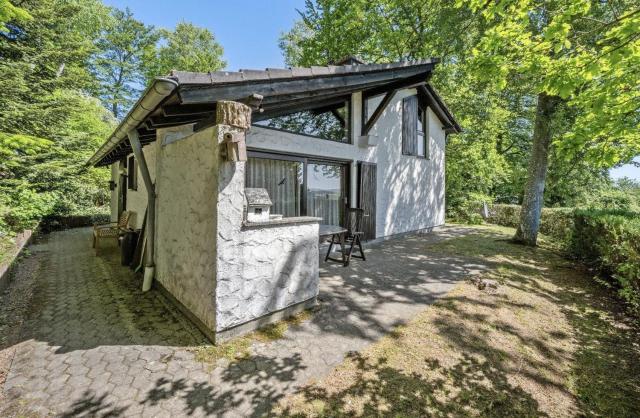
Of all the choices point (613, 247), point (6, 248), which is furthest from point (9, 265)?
point (613, 247)

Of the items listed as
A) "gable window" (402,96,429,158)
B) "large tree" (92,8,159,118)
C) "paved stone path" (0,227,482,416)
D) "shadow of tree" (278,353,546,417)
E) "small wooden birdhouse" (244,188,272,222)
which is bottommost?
"shadow of tree" (278,353,546,417)

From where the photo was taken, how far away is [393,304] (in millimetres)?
4457

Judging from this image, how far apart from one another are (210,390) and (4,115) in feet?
35.0

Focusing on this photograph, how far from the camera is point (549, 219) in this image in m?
12.9

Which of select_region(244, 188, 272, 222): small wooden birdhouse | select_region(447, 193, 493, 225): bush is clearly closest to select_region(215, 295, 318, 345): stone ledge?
select_region(244, 188, 272, 222): small wooden birdhouse

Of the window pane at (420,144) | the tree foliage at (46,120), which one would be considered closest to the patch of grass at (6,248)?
the tree foliage at (46,120)

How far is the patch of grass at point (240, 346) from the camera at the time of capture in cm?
297

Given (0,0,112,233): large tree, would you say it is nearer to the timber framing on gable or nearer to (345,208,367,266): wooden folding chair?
the timber framing on gable

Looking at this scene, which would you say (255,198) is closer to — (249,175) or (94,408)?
(249,175)

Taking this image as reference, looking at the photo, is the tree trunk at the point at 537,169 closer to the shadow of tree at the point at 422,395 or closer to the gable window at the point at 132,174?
the shadow of tree at the point at 422,395

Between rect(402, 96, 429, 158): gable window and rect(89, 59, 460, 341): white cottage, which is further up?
rect(402, 96, 429, 158): gable window

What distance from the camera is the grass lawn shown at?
2439mm

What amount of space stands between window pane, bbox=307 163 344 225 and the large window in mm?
803

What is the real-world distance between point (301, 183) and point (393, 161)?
433 centimetres
